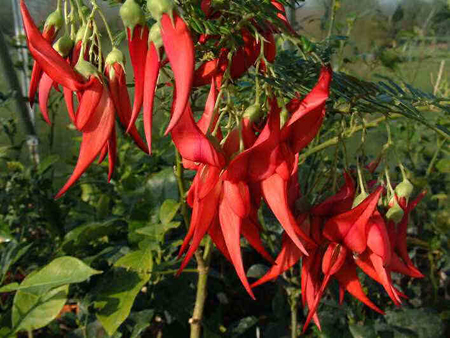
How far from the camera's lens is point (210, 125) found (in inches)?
19.7

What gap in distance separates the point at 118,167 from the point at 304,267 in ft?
2.94

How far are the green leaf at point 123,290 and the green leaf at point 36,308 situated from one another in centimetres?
6

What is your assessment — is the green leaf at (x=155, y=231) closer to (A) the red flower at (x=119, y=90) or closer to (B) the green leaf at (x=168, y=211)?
(B) the green leaf at (x=168, y=211)

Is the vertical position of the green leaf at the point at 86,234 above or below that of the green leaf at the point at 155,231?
below

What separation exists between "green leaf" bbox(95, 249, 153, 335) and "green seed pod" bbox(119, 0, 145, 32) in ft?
1.59

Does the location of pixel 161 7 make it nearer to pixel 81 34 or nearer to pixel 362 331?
pixel 81 34

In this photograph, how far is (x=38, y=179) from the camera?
52.9 inches

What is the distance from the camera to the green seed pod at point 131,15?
440 mm

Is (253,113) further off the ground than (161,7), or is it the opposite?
(161,7)

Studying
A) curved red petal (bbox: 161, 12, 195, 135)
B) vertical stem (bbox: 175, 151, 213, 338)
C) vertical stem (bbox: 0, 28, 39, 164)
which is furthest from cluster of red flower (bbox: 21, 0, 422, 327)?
vertical stem (bbox: 0, 28, 39, 164)

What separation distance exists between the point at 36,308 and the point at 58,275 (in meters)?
0.13

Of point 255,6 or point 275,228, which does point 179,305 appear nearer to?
point 275,228

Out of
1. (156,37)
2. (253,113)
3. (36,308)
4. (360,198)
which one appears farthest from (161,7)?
(36,308)

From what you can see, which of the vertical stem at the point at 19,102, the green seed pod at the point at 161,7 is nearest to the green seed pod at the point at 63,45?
the green seed pod at the point at 161,7
